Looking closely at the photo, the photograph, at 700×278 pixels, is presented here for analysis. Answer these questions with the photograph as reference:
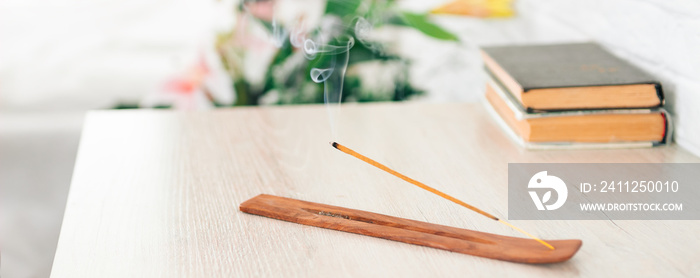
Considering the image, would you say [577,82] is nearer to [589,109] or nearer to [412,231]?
[589,109]

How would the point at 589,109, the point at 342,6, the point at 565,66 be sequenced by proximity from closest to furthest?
the point at 589,109 → the point at 565,66 → the point at 342,6

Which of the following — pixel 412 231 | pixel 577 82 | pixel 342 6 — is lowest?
pixel 412 231

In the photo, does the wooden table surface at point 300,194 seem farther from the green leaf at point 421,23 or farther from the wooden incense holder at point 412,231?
the green leaf at point 421,23

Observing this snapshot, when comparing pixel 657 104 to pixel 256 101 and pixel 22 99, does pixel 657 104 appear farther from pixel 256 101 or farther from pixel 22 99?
pixel 22 99

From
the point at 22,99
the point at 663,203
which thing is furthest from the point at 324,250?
the point at 22,99

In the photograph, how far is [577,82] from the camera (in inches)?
36.6

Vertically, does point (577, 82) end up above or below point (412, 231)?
above

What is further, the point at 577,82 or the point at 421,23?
the point at 421,23

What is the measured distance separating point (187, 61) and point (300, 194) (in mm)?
1094

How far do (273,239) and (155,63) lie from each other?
A: 123 centimetres

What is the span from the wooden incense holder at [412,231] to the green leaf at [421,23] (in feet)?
3.64

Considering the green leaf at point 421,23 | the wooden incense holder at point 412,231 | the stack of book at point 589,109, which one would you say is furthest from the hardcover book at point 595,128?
the green leaf at point 421,23

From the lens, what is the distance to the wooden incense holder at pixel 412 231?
613mm

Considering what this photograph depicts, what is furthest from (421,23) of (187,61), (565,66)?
(565,66)
